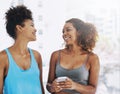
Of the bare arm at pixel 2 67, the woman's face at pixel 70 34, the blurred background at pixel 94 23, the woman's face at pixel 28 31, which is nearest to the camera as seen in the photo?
the bare arm at pixel 2 67

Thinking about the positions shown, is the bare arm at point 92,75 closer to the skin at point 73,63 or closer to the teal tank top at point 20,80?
the skin at point 73,63

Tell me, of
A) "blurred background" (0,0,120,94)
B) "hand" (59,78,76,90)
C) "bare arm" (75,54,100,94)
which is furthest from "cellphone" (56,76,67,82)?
"blurred background" (0,0,120,94)

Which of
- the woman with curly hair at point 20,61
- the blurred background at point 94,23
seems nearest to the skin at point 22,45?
the woman with curly hair at point 20,61

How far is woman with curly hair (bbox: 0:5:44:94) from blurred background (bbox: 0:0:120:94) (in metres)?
0.42

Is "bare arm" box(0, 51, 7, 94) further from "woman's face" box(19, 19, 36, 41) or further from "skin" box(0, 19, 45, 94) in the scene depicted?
"woman's face" box(19, 19, 36, 41)

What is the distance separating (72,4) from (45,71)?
56 centimetres

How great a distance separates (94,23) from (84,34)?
43 centimetres

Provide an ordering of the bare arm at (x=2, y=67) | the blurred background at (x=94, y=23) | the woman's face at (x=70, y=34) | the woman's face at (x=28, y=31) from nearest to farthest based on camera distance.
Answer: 1. the bare arm at (x=2, y=67)
2. the woman's face at (x=28, y=31)
3. the woman's face at (x=70, y=34)
4. the blurred background at (x=94, y=23)

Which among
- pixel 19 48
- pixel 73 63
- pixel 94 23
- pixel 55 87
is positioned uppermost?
pixel 94 23

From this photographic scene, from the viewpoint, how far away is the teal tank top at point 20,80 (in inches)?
53.2

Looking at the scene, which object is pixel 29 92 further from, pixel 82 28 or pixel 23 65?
pixel 82 28

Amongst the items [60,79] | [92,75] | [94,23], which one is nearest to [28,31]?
[60,79]

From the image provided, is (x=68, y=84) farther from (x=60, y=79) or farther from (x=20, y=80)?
(x=20, y=80)

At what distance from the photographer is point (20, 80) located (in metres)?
1.37
